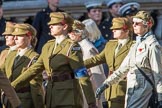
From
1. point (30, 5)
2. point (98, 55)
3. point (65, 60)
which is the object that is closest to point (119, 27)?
point (98, 55)

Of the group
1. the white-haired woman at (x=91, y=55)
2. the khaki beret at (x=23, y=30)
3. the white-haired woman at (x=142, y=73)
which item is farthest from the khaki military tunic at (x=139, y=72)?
the white-haired woman at (x=91, y=55)

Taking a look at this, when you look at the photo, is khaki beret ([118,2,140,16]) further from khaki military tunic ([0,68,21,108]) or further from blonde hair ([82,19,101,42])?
khaki military tunic ([0,68,21,108])

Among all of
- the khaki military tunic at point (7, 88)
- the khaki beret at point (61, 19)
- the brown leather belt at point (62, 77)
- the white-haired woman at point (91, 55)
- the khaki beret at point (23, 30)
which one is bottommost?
the white-haired woman at point (91, 55)

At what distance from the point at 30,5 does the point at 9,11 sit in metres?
0.39

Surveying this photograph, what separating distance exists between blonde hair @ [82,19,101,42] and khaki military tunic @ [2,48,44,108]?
7.61ft

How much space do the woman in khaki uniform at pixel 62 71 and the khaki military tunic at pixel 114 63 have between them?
818 mm

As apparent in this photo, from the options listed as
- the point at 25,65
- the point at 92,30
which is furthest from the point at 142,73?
the point at 92,30

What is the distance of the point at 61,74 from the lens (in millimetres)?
14375

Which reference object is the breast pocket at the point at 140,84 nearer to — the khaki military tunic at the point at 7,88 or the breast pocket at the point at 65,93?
the breast pocket at the point at 65,93

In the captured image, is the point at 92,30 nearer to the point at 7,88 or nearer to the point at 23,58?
the point at 23,58

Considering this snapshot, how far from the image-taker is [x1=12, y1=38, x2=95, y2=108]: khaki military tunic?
14320 mm

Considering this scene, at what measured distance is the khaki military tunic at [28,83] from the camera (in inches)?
578

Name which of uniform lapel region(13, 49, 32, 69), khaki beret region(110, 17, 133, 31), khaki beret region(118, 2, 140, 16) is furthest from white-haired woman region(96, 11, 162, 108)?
khaki beret region(118, 2, 140, 16)

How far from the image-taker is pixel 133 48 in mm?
14492
